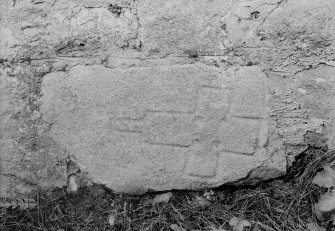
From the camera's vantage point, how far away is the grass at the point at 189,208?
200 centimetres

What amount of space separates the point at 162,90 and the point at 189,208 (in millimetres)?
498

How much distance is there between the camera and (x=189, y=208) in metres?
2.08

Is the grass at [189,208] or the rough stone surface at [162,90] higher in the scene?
the rough stone surface at [162,90]

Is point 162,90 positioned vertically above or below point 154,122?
above

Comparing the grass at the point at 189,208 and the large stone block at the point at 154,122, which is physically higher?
the large stone block at the point at 154,122

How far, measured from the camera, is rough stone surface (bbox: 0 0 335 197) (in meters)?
2.02

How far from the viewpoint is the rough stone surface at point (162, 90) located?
202 cm

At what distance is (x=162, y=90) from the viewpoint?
2062 mm

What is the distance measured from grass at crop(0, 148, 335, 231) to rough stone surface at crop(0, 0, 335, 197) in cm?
5

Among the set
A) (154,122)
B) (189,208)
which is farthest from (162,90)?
(189,208)

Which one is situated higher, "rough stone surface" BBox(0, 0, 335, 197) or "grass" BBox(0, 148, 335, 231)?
"rough stone surface" BBox(0, 0, 335, 197)

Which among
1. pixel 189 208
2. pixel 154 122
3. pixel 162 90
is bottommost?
pixel 189 208

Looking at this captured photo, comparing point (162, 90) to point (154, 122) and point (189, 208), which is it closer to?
point (154, 122)

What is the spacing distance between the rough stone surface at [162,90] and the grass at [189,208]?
5 centimetres
